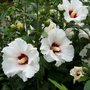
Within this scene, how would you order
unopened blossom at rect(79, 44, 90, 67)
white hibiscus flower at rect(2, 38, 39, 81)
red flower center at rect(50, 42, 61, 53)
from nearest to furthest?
white hibiscus flower at rect(2, 38, 39, 81), red flower center at rect(50, 42, 61, 53), unopened blossom at rect(79, 44, 90, 67)

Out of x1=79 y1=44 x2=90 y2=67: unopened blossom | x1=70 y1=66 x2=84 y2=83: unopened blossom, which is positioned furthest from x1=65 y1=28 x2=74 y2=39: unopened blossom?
x1=70 y1=66 x2=84 y2=83: unopened blossom

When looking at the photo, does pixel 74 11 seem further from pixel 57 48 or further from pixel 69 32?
pixel 57 48

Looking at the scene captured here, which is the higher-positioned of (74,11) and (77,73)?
(74,11)

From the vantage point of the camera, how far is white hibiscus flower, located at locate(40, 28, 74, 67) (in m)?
1.93

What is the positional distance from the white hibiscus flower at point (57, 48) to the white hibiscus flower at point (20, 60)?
69mm

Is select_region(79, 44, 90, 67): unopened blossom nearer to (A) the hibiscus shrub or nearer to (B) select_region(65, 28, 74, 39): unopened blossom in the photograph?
(A) the hibiscus shrub

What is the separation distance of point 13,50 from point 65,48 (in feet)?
0.95

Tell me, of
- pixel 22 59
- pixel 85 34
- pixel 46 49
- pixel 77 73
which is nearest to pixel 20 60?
pixel 22 59

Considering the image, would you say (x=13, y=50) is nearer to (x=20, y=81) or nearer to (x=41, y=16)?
(x=20, y=81)

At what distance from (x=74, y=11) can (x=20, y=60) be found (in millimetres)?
496

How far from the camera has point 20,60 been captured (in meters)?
1.95

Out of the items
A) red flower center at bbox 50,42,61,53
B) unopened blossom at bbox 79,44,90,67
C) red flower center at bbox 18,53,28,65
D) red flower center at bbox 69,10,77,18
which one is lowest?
unopened blossom at bbox 79,44,90,67

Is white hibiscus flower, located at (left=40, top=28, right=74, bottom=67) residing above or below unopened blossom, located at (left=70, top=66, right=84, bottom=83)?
above

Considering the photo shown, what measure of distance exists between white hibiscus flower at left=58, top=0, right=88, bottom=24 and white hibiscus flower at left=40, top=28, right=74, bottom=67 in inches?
5.9
